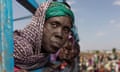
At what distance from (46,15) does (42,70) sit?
0.30 m

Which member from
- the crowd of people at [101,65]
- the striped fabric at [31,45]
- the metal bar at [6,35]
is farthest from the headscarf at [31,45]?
the crowd of people at [101,65]

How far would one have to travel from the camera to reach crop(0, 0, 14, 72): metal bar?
1207mm

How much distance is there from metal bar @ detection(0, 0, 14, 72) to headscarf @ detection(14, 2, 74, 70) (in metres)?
0.43

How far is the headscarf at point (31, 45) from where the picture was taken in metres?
1.72

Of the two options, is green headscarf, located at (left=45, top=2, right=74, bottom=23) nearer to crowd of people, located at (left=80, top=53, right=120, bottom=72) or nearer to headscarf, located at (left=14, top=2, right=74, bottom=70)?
headscarf, located at (left=14, top=2, right=74, bottom=70)

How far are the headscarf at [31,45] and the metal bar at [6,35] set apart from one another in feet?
1.40

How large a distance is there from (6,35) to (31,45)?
1.87 ft

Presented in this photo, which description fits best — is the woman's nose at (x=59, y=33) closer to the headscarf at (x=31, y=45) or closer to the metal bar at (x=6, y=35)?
the headscarf at (x=31, y=45)

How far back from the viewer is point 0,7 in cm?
120

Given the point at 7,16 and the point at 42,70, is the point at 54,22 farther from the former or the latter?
the point at 7,16

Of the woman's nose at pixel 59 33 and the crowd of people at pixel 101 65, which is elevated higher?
the woman's nose at pixel 59 33

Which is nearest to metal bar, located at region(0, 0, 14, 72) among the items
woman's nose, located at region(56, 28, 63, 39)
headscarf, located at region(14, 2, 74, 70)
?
headscarf, located at region(14, 2, 74, 70)

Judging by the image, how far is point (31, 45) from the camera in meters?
1.80

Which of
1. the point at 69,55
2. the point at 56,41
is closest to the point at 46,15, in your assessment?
the point at 56,41
